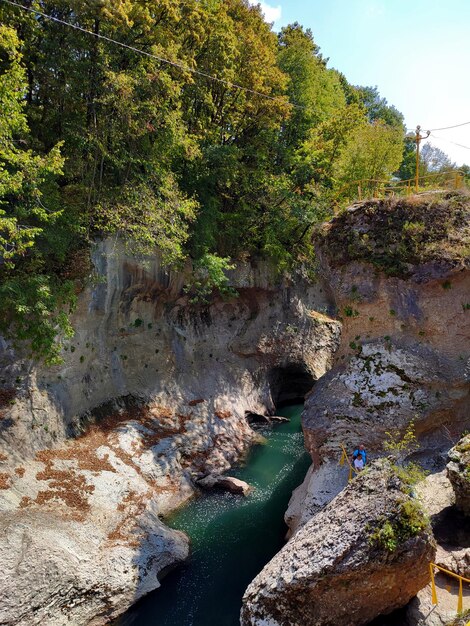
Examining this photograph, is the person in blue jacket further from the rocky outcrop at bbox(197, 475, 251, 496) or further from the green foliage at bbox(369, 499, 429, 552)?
the rocky outcrop at bbox(197, 475, 251, 496)

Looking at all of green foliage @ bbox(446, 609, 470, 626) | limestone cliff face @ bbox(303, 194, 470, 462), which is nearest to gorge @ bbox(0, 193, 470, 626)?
limestone cliff face @ bbox(303, 194, 470, 462)

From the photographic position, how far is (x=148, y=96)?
16922 millimetres

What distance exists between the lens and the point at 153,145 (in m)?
18.0

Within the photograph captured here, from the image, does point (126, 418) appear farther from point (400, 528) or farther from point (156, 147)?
point (400, 528)

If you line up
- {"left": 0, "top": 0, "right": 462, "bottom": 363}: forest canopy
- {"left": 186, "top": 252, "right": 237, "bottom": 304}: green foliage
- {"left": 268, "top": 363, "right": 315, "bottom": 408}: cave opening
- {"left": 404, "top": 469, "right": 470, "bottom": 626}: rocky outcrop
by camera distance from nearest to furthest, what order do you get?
{"left": 404, "top": 469, "right": 470, "bottom": 626}: rocky outcrop < {"left": 0, "top": 0, "right": 462, "bottom": 363}: forest canopy < {"left": 186, "top": 252, "right": 237, "bottom": 304}: green foliage < {"left": 268, "top": 363, "right": 315, "bottom": 408}: cave opening

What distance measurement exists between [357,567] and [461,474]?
3.91 meters

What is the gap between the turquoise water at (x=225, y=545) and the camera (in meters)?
11.6

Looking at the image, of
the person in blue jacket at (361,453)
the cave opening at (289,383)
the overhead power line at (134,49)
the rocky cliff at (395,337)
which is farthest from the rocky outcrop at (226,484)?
the overhead power line at (134,49)

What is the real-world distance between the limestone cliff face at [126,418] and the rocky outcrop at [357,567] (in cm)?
513

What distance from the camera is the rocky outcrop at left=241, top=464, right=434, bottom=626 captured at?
27.4 ft

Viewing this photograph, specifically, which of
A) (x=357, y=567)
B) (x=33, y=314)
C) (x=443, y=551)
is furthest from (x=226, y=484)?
(x=33, y=314)

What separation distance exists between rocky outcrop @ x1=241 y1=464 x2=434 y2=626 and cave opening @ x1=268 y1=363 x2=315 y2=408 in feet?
58.3

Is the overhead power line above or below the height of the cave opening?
above

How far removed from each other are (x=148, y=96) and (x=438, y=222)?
1208 cm
